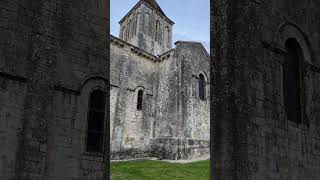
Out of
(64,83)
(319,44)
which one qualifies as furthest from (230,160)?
(319,44)

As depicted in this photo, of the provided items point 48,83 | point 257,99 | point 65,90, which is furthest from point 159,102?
point 257,99

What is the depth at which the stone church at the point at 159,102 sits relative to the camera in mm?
29078

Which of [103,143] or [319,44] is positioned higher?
[319,44]

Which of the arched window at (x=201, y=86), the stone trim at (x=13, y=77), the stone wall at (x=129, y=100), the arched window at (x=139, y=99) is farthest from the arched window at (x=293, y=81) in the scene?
the arched window at (x=139, y=99)

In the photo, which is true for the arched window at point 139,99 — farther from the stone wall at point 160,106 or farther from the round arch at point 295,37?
the round arch at point 295,37

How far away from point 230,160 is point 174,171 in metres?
13.5

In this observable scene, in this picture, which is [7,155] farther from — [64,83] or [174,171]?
[174,171]

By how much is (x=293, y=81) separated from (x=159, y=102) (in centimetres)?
2205

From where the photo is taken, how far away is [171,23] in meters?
49.6

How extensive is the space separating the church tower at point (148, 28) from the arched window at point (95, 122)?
35252mm

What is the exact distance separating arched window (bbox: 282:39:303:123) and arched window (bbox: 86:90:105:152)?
15.1 feet

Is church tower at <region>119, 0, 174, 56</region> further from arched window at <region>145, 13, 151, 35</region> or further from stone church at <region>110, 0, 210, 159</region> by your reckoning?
stone church at <region>110, 0, 210, 159</region>

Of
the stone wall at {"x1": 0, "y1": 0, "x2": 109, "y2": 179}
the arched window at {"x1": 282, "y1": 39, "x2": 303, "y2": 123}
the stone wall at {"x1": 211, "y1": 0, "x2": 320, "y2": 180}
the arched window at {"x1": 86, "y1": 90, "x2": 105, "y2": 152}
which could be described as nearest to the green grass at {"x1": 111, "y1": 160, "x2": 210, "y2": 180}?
the arched window at {"x1": 86, "y1": 90, "x2": 105, "y2": 152}

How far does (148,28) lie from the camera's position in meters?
46.5
